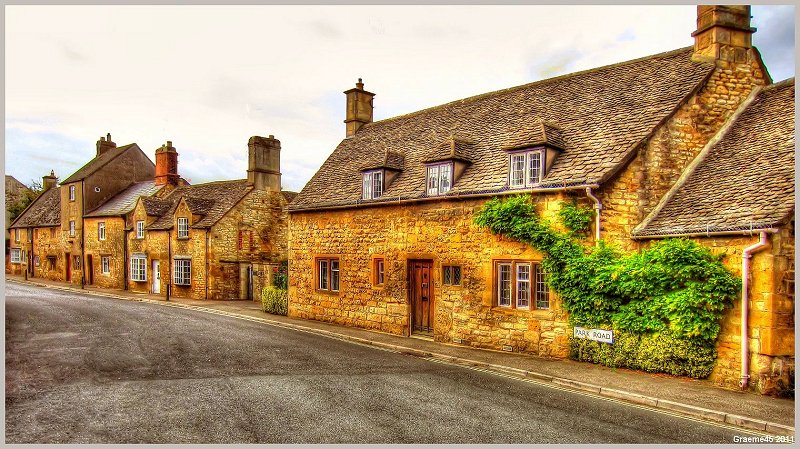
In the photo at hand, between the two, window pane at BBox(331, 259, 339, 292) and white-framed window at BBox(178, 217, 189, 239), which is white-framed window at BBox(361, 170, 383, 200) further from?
white-framed window at BBox(178, 217, 189, 239)

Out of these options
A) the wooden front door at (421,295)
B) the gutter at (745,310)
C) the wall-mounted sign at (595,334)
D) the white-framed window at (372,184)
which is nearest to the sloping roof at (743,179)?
the gutter at (745,310)

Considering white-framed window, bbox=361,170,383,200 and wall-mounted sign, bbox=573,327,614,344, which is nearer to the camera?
wall-mounted sign, bbox=573,327,614,344

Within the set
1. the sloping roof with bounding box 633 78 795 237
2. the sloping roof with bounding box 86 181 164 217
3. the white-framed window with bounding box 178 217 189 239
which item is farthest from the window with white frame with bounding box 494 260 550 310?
the sloping roof with bounding box 86 181 164 217

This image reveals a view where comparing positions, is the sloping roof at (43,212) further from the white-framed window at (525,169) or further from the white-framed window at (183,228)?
the white-framed window at (525,169)

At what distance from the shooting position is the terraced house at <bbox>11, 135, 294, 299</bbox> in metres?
32.8

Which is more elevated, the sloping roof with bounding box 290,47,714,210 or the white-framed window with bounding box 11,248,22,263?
the sloping roof with bounding box 290,47,714,210

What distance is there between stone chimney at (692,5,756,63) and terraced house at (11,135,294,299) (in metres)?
25.0

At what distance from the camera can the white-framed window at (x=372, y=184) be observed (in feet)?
69.2

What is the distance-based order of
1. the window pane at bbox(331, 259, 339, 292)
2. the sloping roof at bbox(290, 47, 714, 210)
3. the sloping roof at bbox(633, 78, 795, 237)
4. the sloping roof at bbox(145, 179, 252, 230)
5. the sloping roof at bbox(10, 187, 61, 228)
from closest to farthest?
the sloping roof at bbox(633, 78, 795, 237)
the sloping roof at bbox(290, 47, 714, 210)
the window pane at bbox(331, 259, 339, 292)
the sloping roof at bbox(145, 179, 252, 230)
the sloping roof at bbox(10, 187, 61, 228)

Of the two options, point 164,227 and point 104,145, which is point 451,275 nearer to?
point 164,227

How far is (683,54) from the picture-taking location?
17281 millimetres

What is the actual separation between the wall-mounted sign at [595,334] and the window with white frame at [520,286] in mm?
1253

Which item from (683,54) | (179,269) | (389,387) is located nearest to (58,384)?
(389,387)

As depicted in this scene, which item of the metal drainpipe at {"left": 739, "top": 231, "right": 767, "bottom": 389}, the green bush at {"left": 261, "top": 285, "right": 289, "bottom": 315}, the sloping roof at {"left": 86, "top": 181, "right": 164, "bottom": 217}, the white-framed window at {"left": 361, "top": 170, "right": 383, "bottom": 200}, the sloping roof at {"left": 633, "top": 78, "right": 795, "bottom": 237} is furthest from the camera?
the sloping roof at {"left": 86, "top": 181, "right": 164, "bottom": 217}
